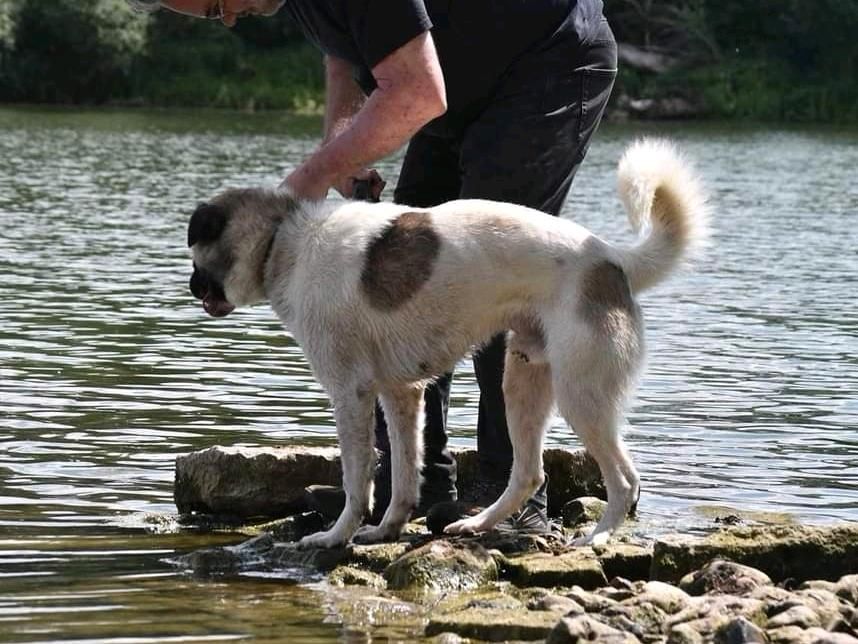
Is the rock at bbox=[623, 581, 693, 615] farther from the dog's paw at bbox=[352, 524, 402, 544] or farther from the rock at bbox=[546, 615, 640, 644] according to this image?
the dog's paw at bbox=[352, 524, 402, 544]

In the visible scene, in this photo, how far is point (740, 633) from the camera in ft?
18.2

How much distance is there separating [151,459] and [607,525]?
123 inches

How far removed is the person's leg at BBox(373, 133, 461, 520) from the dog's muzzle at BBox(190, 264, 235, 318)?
37.3 inches

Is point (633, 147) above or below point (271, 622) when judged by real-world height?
above

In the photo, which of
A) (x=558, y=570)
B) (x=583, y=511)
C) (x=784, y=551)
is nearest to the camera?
(x=558, y=570)

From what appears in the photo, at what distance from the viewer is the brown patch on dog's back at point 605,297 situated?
22.3ft

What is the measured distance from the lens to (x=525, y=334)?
7.05 m

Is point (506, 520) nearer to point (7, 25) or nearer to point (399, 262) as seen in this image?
point (399, 262)

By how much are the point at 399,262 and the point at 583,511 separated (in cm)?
180

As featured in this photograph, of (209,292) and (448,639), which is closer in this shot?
(448,639)

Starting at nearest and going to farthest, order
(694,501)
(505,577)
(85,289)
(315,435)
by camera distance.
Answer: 1. (505,577)
2. (694,501)
3. (315,435)
4. (85,289)

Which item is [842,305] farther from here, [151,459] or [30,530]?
[30,530]

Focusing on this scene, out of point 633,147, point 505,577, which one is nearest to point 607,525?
point 505,577

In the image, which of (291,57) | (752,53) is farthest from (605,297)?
(752,53)
